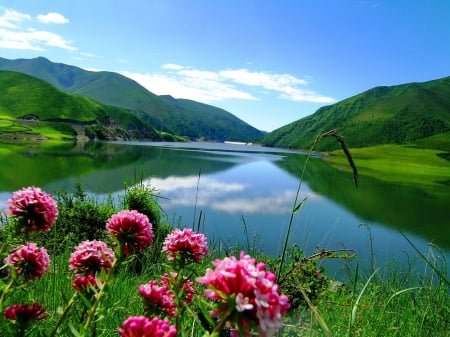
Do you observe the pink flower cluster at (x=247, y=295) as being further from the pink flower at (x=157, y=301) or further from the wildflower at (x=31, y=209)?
the wildflower at (x=31, y=209)

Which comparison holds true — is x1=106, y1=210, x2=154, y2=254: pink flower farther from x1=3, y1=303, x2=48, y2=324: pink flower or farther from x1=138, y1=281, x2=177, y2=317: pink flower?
x1=3, y1=303, x2=48, y2=324: pink flower

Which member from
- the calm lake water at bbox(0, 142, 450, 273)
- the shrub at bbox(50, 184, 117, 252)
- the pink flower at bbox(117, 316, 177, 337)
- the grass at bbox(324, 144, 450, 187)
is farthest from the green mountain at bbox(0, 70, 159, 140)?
the pink flower at bbox(117, 316, 177, 337)

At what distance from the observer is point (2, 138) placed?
10725cm

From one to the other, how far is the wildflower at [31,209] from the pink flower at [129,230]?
1.37 feet

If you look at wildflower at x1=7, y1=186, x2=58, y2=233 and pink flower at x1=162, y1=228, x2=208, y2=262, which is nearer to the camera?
wildflower at x1=7, y1=186, x2=58, y2=233

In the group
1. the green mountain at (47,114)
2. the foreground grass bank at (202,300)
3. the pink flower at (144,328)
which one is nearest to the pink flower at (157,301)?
the foreground grass bank at (202,300)

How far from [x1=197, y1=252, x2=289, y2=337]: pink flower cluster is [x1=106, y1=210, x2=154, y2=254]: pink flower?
106cm

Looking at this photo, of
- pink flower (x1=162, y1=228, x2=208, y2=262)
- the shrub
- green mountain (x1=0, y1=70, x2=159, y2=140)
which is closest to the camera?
pink flower (x1=162, y1=228, x2=208, y2=262)

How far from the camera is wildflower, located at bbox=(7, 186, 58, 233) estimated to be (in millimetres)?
2308

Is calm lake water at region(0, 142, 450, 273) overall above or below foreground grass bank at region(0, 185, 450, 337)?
below

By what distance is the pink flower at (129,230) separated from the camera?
2.30 m

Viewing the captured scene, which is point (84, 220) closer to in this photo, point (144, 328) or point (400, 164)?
point (144, 328)

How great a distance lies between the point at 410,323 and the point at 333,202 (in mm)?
35843

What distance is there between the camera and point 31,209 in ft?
7.70
